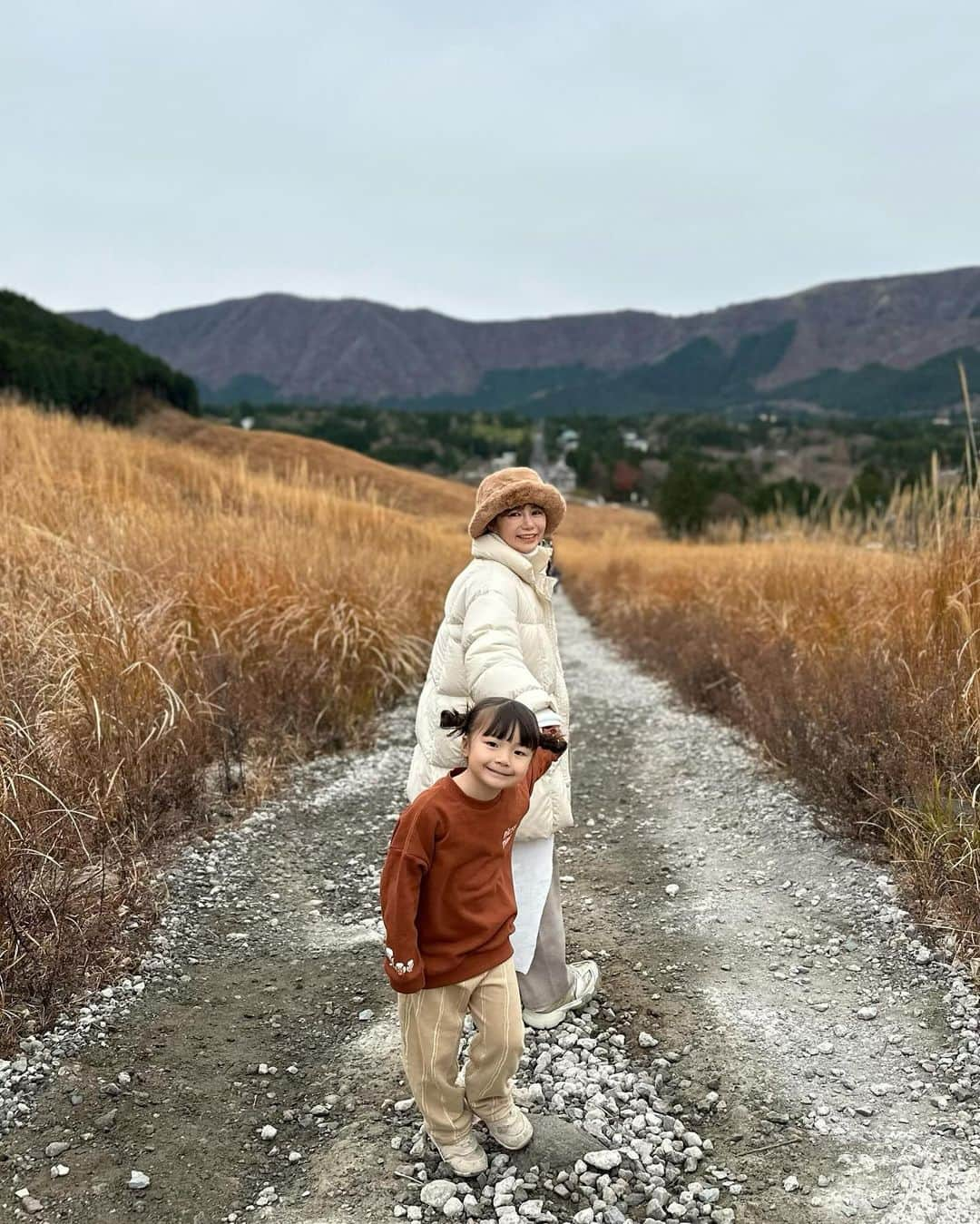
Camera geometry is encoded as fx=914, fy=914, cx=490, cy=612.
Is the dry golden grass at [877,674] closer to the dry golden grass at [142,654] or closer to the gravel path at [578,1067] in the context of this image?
the gravel path at [578,1067]

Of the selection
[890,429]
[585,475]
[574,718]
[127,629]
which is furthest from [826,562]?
[890,429]

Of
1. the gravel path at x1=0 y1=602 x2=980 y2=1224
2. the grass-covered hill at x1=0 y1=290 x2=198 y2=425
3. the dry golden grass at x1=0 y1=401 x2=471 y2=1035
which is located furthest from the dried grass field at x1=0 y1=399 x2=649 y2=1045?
the grass-covered hill at x1=0 y1=290 x2=198 y2=425

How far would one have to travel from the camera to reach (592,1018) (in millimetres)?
2863

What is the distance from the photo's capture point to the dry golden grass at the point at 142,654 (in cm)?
292

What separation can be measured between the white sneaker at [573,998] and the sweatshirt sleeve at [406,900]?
0.88 m

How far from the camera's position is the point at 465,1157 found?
217 centimetres

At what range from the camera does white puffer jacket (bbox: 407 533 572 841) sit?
94.6 inches

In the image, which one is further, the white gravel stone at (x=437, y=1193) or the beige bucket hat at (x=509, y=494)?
the beige bucket hat at (x=509, y=494)

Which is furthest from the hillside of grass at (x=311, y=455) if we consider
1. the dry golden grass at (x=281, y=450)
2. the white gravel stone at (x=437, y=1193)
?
the white gravel stone at (x=437, y=1193)

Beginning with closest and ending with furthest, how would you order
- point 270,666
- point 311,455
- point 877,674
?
1. point 877,674
2. point 270,666
3. point 311,455

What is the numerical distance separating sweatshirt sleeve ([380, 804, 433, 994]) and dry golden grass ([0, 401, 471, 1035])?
126 centimetres

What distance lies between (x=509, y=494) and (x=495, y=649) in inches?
20.0

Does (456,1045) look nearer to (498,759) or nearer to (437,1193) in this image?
(437,1193)

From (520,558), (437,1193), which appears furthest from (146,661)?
(437,1193)
